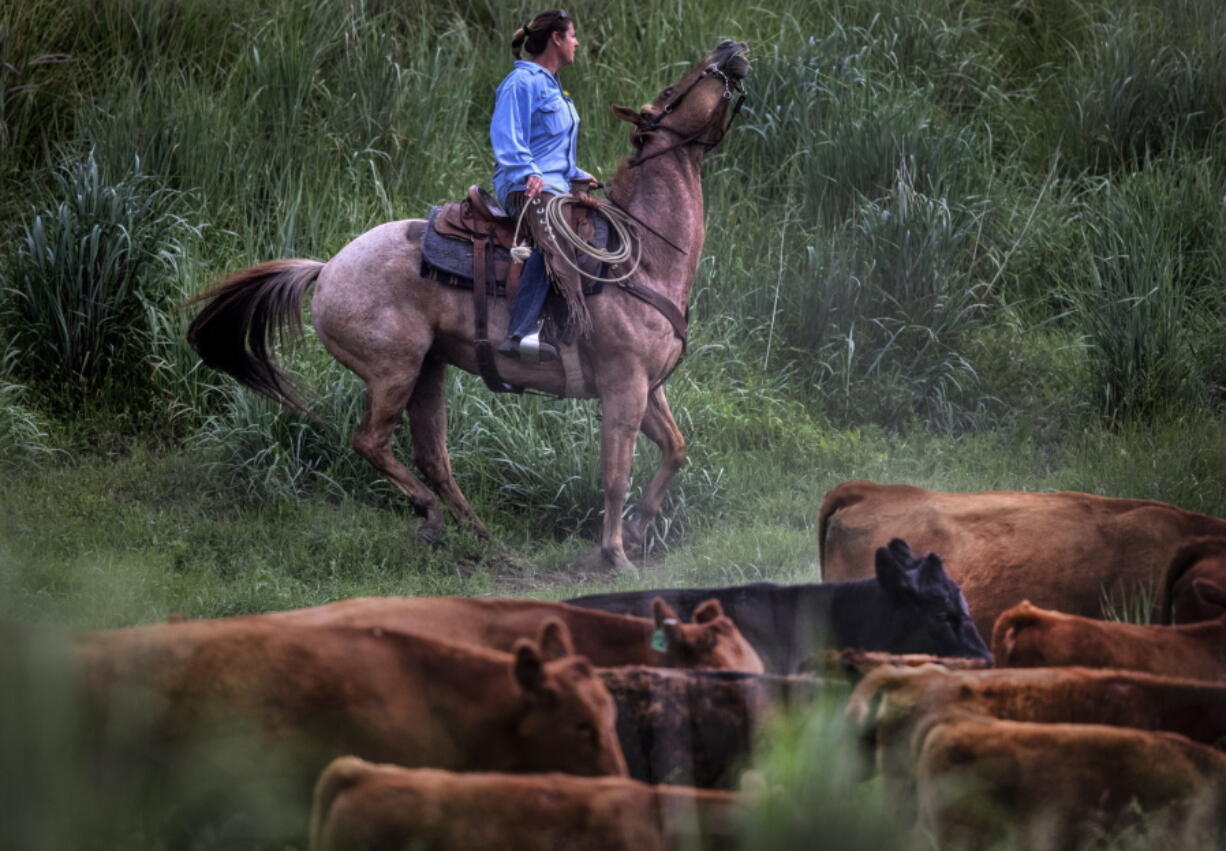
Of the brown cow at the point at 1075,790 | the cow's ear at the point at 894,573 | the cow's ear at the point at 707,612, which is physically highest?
the cow's ear at the point at 894,573

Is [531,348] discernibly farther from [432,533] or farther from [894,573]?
[894,573]

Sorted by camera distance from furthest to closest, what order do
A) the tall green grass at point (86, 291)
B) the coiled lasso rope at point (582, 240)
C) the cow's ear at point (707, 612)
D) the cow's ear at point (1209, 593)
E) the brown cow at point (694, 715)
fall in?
the tall green grass at point (86, 291)
the coiled lasso rope at point (582, 240)
the cow's ear at point (1209, 593)
the cow's ear at point (707, 612)
the brown cow at point (694, 715)

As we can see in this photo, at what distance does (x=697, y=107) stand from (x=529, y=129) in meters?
0.87

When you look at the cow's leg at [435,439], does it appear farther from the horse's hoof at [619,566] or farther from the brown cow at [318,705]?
the brown cow at [318,705]

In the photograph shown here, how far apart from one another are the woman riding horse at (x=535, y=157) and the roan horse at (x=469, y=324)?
0.66 feet

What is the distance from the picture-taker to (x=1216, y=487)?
21.8ft

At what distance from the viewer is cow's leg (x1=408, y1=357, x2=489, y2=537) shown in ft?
24.0

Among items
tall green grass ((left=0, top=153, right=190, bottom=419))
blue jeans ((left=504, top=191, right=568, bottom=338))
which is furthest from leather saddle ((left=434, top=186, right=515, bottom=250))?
tall green grass ((left=0, top=153, right=190, bottom=419))

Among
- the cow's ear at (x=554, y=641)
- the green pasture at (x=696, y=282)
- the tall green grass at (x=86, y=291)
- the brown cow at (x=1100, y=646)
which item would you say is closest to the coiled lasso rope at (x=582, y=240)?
the green pasture at (x=696, y=282)

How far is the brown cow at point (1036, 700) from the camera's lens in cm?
284

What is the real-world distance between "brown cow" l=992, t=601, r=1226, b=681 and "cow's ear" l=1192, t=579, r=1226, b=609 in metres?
0.27

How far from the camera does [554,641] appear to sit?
111 inches

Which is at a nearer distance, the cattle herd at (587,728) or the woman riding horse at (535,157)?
the cattle herd at (587,728)

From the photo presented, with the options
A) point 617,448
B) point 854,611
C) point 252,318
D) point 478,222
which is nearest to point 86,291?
point 252,318
